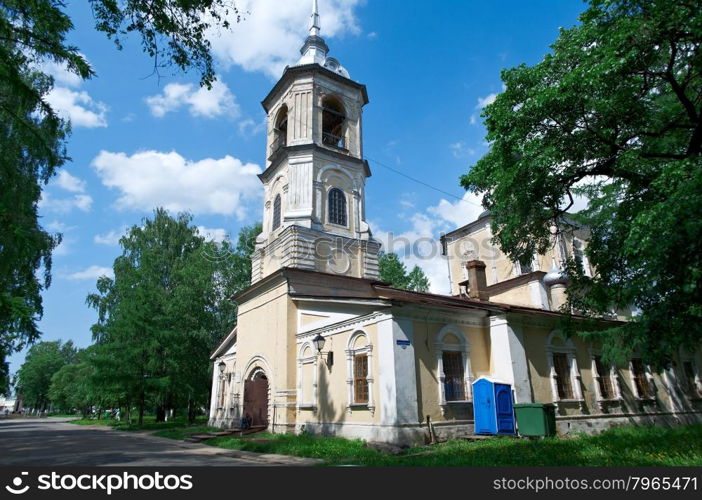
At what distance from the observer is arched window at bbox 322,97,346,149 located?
23.7 meters

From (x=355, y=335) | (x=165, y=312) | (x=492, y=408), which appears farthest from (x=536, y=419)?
(x=165, y=312)

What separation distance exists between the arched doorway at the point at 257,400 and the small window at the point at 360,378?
20.0 ft

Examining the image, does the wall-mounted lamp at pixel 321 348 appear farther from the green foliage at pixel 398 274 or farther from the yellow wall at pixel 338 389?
the green foliage at pixel 398 274

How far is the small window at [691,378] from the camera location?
69.1ft

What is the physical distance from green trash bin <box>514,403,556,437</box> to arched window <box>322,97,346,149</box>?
1530cm

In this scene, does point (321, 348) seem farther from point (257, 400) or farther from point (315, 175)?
point (315, 175)

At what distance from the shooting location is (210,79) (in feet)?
26.9

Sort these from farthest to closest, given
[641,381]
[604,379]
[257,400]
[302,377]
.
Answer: [641,381] < [257,400] < [604,379] < [302,377]

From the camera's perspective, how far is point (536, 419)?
13016mm

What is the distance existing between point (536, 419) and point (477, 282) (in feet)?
32.3

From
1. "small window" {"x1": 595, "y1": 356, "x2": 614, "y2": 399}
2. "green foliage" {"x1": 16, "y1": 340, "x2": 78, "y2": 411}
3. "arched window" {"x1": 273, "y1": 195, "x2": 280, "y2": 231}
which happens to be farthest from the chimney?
"green foliage" {"x1": 16, "y1": 340, "x2": 78, "y2": 411}

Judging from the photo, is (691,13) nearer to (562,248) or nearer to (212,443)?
(212,443)

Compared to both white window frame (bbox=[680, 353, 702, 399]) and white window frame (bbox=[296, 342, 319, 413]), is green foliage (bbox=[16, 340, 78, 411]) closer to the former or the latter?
white window frame (bbox=[296, 342, 319, 413])

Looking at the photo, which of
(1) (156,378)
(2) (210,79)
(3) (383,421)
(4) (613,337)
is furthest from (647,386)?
(1) (156,378)
